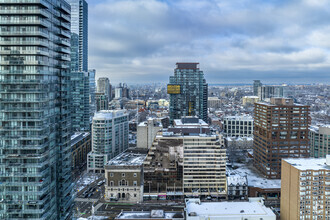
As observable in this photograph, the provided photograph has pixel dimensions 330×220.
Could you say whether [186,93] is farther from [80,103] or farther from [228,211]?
[228,211]

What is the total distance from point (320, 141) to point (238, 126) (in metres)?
48.8

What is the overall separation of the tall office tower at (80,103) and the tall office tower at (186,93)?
4174 cm

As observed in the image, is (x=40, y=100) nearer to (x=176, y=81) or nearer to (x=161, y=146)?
(x=161, y=146)

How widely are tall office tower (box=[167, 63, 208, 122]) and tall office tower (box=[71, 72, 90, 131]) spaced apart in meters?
41.7

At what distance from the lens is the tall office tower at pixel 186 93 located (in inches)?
6054

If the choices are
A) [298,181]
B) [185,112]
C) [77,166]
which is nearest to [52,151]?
[298,181]

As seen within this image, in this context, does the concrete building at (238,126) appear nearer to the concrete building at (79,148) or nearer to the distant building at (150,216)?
the concrete building at (79,148)

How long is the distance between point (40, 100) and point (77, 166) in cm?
7066

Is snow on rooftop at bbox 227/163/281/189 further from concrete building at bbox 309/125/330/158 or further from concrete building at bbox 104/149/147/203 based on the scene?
concrete building at bbox 309/125/330/158

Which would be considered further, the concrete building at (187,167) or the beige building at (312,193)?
the concrete building at (187,167)

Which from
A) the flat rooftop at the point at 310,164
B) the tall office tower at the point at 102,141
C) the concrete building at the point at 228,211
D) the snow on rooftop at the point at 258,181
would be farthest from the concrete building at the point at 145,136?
the flat rooftop at the point at 310,164

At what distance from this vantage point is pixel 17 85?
45469mm

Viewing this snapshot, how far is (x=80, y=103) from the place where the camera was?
148250 millimetres

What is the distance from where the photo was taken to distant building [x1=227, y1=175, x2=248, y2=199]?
265ft
